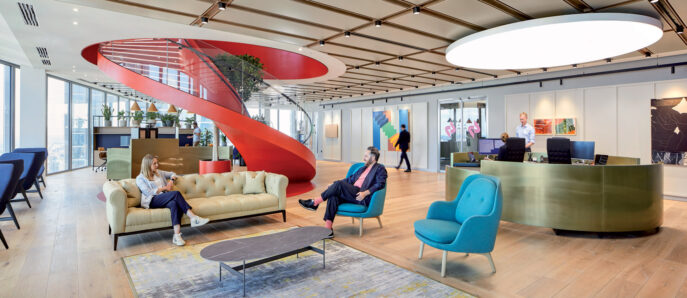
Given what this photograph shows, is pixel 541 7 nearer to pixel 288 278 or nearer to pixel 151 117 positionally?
pixel 288 278

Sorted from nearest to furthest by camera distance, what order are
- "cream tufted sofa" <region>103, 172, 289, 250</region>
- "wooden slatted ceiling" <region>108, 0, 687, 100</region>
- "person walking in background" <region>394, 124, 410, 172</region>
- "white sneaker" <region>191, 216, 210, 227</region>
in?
"cream tufted sofa" <region>103, 172, 289, 250</region>, "white sneaker" <region>191, 216, 210, 227</region>, "wooden slatted ceiling" <region>108, 0, 687, 100</region>, "person walking in background" <region>394, 124, 410, 172</region>

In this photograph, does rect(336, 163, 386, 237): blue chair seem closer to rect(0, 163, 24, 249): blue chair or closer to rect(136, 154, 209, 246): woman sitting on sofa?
rect(136, 154, 209, 246): woman sitting on sofa

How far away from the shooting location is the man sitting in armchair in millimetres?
4566

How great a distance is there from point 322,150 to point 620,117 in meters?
13.0

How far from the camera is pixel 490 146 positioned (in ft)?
25.3

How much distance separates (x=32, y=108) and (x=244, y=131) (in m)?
7.19

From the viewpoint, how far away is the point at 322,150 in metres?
18.7

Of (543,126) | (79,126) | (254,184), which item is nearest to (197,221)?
(254,184)

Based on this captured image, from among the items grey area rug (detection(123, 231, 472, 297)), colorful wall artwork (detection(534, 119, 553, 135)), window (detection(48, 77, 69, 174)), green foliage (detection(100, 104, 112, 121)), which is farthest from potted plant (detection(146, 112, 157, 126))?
colorful wall artwork (detection(534, 119, 553, 135))

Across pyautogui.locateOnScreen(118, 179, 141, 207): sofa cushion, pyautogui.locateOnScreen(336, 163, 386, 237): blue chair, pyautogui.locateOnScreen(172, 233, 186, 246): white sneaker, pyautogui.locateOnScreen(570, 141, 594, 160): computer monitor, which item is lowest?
pyautogui.locateOnScreen(172, 233, 186, 246): white sneaker

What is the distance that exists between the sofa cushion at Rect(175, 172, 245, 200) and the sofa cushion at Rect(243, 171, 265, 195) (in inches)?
3.0

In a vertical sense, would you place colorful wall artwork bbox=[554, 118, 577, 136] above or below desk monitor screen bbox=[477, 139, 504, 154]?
above

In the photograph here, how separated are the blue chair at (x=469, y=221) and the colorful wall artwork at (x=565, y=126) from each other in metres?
7.20

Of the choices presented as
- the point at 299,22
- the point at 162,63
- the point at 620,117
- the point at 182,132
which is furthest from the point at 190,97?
the point at 620,117
